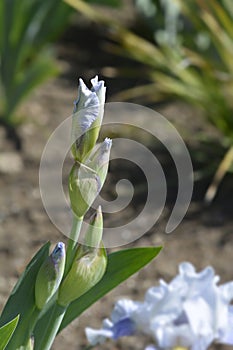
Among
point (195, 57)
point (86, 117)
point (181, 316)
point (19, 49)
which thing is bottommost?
point (19, 49)

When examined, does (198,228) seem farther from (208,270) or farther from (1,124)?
→ (208,270)

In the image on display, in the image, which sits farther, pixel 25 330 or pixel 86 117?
pixel 25 330

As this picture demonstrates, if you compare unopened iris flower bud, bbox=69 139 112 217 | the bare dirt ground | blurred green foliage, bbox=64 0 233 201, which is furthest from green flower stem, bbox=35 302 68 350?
blurred green foliage, bbox=64 0 233 201

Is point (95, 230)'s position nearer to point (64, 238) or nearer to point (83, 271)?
point (83, 271)

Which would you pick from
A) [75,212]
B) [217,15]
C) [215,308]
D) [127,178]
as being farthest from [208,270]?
[217,15]

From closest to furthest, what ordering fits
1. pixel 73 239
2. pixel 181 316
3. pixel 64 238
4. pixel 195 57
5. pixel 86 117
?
pixel 86 117 → pixel 73 239 → pixel 181 316 → pixel 64 238 → pixel 195 57

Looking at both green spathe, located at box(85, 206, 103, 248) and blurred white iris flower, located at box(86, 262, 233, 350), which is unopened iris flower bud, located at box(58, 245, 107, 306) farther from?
blurred white iris flower, located at box(86, 262, 233, 350)

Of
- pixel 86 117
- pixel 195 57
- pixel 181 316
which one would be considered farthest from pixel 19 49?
pixel 86 117
